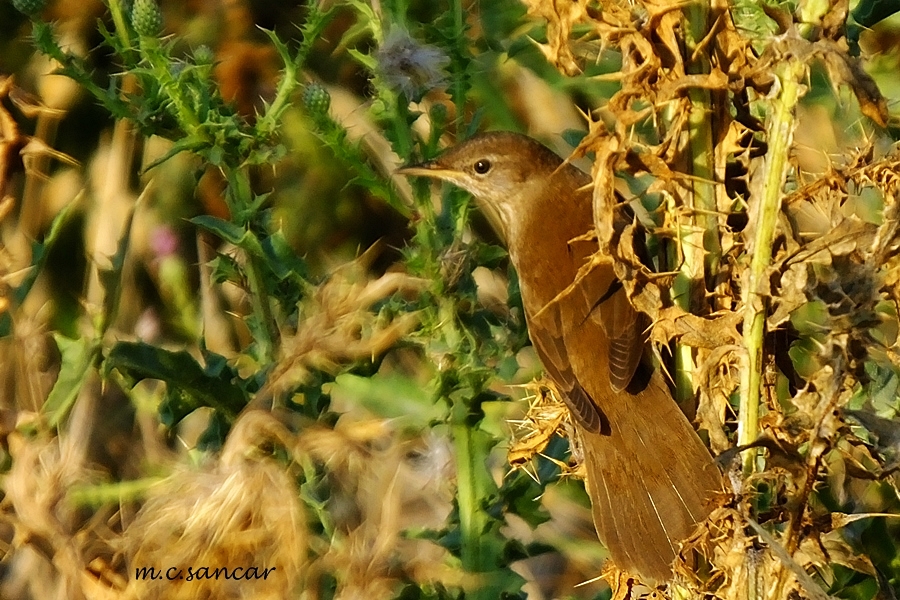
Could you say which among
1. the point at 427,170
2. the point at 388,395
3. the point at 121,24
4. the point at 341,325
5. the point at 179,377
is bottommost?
the point at 388,395

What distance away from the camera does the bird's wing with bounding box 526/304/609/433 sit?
254cm

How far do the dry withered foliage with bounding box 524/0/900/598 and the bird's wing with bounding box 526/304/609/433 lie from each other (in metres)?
0.58

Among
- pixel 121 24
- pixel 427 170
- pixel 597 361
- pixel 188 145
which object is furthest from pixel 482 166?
pixel 121 24

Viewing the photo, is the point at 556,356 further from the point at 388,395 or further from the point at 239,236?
the point at 239,236

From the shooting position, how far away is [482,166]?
10.9 ft

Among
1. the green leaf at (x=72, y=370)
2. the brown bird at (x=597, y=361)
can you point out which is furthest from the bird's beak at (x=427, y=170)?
the green leaf at (x=72, y=370)

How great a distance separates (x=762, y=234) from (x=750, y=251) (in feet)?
0.11

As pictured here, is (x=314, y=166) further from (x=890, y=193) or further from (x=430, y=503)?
(x=890, y=193)

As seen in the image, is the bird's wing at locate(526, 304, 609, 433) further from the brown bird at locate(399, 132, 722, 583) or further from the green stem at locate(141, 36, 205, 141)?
the green stem at locate(141, 36, 205, 141)

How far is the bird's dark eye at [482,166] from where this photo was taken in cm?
330

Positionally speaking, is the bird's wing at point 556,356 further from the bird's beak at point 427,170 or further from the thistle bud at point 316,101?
the thistle bud at point 316,101

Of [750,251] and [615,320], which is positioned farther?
[615,320]

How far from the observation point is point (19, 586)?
369 centimetres

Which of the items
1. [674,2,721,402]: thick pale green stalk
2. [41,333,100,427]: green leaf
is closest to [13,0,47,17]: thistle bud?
[41,333,100,427]: green leaf
